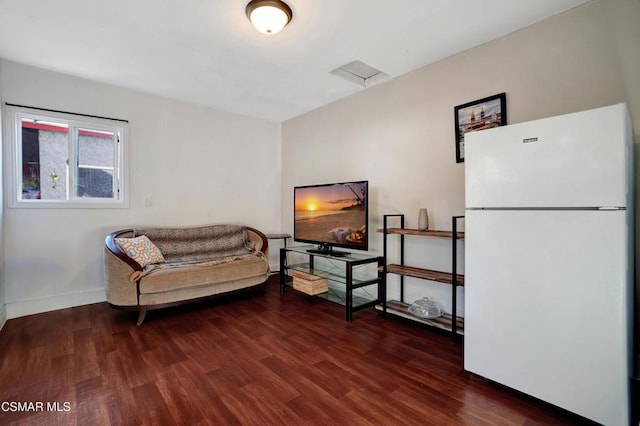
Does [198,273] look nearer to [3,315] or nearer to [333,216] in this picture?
[333,216]

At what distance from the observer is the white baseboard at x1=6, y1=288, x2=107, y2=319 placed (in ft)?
9.25

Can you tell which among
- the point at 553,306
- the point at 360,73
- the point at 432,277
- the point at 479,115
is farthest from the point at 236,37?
the point at 553,306

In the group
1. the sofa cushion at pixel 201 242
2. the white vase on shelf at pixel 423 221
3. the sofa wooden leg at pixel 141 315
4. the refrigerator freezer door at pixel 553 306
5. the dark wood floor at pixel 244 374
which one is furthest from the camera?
the sofa cushion at pixel 201 242

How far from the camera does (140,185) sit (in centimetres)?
351

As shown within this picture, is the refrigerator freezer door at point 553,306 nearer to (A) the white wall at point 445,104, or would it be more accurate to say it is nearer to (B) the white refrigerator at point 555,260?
(B) the white refrigerator at point 555,260

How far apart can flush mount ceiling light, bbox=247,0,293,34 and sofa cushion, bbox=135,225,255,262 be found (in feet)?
8.24

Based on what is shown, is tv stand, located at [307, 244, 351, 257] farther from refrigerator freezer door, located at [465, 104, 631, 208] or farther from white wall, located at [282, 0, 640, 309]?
refrigerator freezer door, located at [465, 104, 631, 208]

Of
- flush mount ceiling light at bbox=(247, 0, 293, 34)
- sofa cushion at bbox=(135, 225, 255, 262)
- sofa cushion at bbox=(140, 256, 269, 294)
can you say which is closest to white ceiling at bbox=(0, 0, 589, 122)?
flush mount ceiling light at bbox=(247, 0, 293, 34)

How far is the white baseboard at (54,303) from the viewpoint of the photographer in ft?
9.25

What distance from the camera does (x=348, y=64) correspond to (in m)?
2.78

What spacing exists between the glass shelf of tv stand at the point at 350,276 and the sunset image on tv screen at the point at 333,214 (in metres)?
0.20

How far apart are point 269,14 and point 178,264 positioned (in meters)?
2.56

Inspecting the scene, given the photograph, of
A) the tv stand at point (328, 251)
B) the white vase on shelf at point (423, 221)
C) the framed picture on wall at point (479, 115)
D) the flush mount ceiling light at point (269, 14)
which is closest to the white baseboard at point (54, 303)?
the tv stand at point (328, 251)

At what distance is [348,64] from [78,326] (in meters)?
3.49
